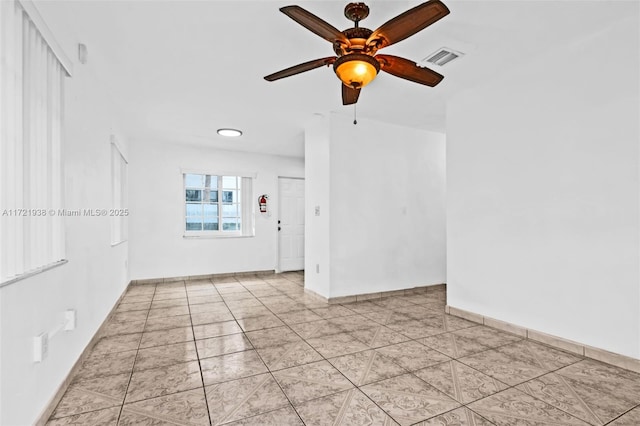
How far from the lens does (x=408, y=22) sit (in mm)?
1692

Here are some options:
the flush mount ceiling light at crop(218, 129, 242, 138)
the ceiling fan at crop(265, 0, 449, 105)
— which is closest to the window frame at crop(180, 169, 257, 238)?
the flush mount ceiling light at crop(218, 129, 242, 138)

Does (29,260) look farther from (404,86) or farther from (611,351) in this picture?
(611,351)

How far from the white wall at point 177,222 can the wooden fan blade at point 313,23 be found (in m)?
4.81

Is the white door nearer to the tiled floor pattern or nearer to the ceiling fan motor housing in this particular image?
the tiled floor pattern

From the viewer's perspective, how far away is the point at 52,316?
76.4 inches

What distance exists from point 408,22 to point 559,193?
211cm

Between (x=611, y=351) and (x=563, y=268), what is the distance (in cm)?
67

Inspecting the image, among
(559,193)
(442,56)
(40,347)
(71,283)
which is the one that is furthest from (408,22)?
(71,283)

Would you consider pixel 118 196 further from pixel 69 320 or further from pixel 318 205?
pixel 318 205

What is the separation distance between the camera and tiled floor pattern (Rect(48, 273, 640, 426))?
6.06 ft

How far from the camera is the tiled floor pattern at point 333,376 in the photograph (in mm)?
1846

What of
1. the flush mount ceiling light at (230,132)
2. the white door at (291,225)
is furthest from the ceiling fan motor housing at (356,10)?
the white door at (291,225)

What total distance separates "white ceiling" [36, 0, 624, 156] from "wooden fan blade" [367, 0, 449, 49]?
0.42m

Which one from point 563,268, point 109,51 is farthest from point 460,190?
point 109,51
